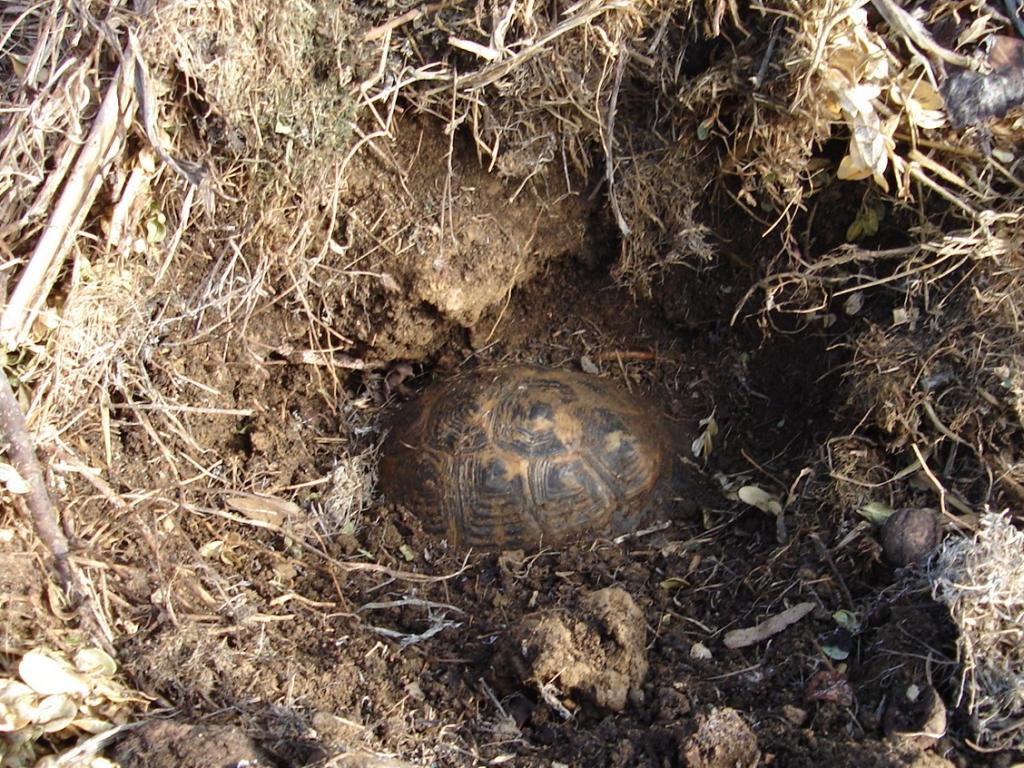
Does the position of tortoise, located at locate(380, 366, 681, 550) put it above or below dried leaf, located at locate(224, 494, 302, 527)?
below

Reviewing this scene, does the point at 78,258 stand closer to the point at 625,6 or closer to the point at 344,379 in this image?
→ the point at 344,379

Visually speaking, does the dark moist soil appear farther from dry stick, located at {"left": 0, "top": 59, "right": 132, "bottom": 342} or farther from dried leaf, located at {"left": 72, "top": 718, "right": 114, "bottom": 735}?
dry stick, located at {"left": 0, "top": 59, "right": 132, "bottom": 342}

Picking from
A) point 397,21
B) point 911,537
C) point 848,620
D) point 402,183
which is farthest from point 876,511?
point 397,21

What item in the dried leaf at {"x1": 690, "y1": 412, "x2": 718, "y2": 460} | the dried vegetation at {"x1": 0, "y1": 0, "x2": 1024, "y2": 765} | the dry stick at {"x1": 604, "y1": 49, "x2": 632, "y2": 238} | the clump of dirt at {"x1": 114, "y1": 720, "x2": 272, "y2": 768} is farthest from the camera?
the dried leaf at {"x1": 690, "y1": 412, "x2": 718, "y2": 460}

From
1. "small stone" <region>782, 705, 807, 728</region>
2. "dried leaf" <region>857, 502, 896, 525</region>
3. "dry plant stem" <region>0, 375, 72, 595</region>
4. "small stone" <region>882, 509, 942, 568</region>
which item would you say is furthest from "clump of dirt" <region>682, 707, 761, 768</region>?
"dry plant stem" <region>0, 375, 72, 595</region>

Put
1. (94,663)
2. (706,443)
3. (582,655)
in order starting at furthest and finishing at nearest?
(706,443), (582,655), (94,663)

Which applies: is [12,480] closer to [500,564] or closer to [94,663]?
[94,663]
